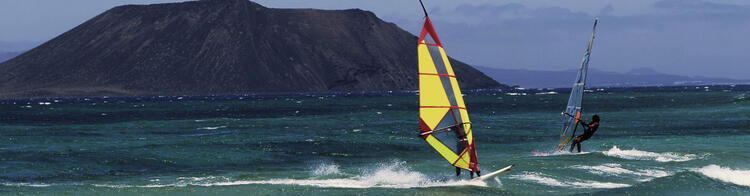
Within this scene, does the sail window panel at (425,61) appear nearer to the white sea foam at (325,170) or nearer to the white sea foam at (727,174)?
the white sea foam at (325,170)

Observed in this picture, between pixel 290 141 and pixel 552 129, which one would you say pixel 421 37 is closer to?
pixel 290 141

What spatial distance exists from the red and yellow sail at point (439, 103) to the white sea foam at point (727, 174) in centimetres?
873

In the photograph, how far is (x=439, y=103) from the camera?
2180 cm

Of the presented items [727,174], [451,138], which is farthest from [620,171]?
[451,138]

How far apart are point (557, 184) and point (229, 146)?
22237mm

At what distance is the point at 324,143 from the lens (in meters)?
46.3

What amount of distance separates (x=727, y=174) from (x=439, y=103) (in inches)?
435

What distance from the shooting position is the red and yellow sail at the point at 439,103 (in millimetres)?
21228

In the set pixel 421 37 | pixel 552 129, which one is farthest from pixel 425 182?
pixel 552 129

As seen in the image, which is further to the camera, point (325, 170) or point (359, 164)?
point (359, 164)

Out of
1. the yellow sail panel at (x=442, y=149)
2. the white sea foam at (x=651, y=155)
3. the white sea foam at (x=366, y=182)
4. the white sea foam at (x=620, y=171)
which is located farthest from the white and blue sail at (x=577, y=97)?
the yellow sail panel at (x=442, y=149)

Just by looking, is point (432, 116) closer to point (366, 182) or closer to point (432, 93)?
point (432, 93)

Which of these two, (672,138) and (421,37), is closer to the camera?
(421,37)

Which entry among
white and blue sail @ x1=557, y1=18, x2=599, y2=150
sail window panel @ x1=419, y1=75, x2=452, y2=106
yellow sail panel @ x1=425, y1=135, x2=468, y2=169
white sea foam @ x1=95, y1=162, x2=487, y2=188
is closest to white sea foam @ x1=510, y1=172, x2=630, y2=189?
white sea foam @ x1=95, y1=162, x2=487, y2=188
